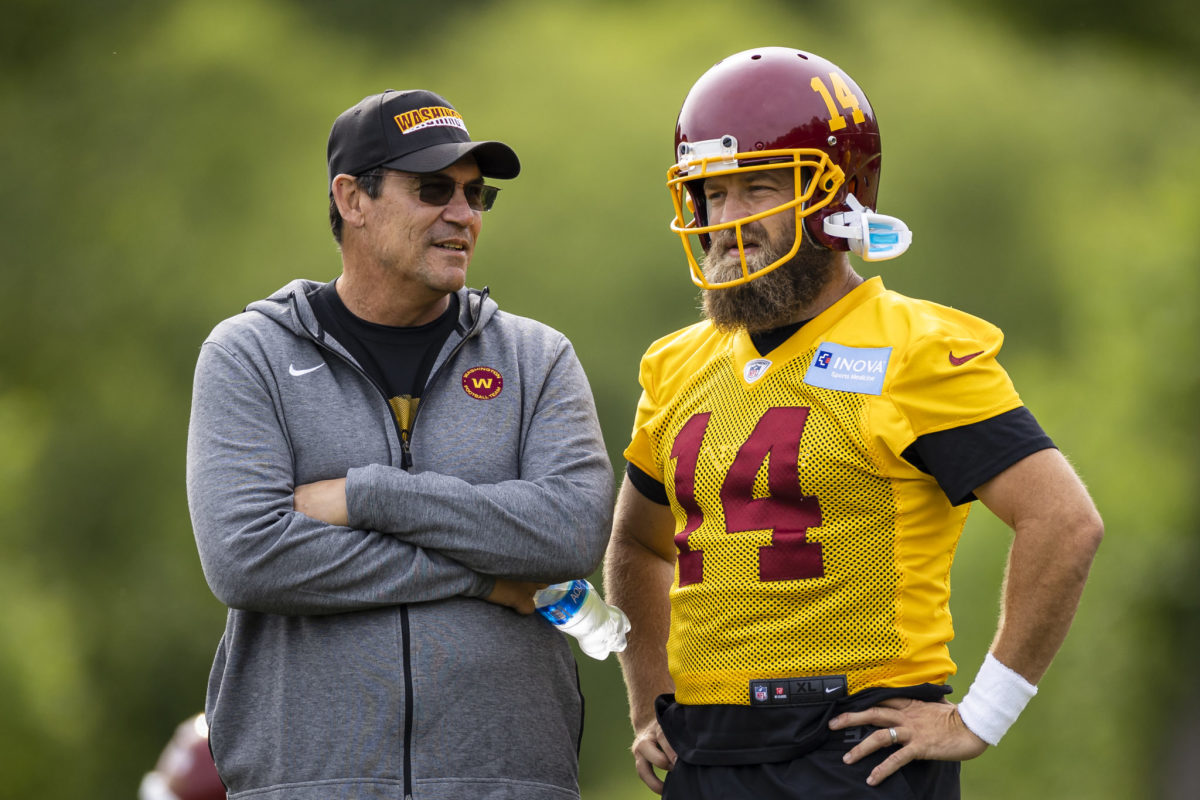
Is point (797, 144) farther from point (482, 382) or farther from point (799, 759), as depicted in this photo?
point (799, 759)

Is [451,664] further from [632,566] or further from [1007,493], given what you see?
[1007,493]

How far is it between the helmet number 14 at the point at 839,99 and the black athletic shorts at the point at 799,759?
994 millimetres

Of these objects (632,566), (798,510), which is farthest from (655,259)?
(798,510)

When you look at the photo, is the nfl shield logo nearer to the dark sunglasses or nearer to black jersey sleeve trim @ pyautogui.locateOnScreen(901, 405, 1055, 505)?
black jersey sleeve trim @ pyautogui.locateOnScreen(901, 405, 1055, 505)

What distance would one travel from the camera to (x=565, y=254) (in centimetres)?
642

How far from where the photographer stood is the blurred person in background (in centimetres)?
221

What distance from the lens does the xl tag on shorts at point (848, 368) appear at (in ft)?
7.56

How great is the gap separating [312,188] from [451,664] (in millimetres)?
4392

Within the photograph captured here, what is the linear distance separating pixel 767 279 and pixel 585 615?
772 millimetres

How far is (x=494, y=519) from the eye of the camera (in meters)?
2.48

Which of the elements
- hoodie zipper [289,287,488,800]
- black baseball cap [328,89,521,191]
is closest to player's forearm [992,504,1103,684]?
hoodie zipper [289,287,488,800]

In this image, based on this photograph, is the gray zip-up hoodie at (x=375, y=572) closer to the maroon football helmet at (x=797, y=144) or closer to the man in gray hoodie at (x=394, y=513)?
the man in gray hoodie at (x=394, y=513)

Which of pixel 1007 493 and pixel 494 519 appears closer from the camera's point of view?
pixel 1007 493

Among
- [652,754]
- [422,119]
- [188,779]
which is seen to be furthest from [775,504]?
[188,779]
